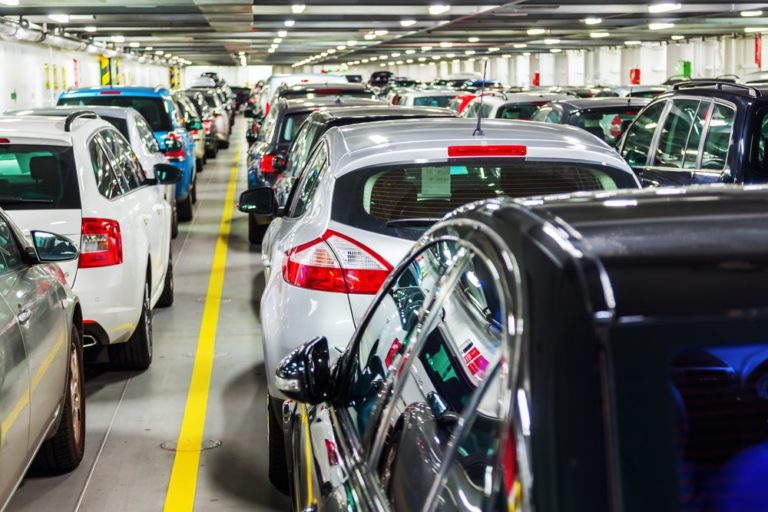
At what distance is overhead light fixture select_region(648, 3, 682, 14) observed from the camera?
24.8 metres

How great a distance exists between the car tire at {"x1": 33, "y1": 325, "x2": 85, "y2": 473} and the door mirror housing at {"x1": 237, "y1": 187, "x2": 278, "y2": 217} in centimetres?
168

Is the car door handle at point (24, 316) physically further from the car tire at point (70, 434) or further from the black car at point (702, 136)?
the black car at point (702, 136)

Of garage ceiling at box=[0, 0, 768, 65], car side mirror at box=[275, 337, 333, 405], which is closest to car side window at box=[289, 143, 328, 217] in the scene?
car side mirror at box=[275, 337, 333, 405]

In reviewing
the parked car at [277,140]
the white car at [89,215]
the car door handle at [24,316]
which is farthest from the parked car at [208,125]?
the car door handle at [24,316]

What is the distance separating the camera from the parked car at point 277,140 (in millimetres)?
13727

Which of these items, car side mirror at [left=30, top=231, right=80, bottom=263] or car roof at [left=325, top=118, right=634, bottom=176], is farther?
car side mirror at [left=30, top=231, right=80, bottom=263]

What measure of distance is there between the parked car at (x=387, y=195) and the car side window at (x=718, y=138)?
4.12 metres

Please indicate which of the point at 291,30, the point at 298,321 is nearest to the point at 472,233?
the point at 298,321

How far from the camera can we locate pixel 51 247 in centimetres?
580

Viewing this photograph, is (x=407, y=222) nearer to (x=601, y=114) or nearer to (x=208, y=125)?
(x=601, y=114)

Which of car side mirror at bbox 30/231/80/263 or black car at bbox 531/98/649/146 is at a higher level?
black car at bbox 531/98/649/146

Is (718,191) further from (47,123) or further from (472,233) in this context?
(47,123)

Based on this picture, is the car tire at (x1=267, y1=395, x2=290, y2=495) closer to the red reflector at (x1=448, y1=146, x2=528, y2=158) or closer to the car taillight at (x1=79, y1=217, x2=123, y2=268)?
the red reflector at (x1=448, y1=146, x2=528, y2=158)

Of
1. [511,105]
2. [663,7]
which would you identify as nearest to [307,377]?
[511,105]
